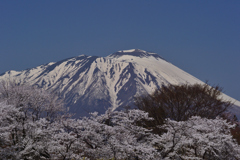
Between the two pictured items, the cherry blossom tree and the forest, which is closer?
the forest

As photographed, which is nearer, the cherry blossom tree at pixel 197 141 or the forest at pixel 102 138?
the forest at pixel 102 138

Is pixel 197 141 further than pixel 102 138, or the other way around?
pixel 197 141

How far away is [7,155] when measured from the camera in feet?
55.9

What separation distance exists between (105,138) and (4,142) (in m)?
5.53

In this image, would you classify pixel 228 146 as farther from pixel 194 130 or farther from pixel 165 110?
pixel 165 110

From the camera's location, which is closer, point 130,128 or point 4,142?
point 4,142

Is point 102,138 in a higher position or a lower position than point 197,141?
higher

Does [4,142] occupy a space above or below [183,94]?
below

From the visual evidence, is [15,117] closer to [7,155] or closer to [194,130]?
[7,155]

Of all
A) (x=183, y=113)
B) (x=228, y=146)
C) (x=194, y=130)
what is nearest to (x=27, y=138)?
(x=194, y=130)

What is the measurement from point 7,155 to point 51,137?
7.58 feet

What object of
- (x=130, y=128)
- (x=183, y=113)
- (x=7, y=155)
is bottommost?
(x=7, y=155)

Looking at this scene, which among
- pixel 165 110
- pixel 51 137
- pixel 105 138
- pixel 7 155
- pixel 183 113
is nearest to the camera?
pixel 7 155

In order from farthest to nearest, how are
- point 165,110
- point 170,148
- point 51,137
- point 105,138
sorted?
point 165,110 < point 170,148 < point 105,138 < point 51,137
